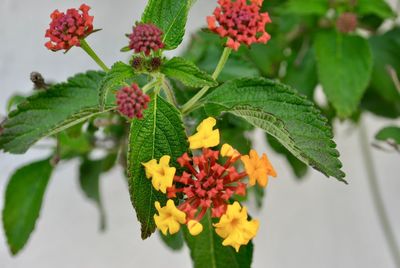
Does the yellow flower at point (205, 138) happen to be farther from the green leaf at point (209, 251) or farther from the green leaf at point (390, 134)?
the green leaf at point (390, 134)

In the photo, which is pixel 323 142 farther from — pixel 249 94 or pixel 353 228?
pixel 353 228

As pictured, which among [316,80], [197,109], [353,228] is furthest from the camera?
[353,228]

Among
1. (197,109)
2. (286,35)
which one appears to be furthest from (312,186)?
(197,109)

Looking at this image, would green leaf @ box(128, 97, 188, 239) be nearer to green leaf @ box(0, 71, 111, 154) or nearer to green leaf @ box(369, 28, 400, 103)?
green leaf @ box(0, 71, 111, 154)

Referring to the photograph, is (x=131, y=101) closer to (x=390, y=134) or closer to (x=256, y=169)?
(x=256, y=169)

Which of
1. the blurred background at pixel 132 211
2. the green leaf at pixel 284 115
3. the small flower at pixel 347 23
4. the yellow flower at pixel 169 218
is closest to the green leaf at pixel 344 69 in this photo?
the small flower at pixel 347 23

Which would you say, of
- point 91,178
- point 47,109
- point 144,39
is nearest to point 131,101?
point 144,39

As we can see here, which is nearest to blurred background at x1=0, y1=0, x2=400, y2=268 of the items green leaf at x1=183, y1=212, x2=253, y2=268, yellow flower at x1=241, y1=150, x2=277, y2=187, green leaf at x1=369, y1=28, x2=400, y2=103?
green leaf at x1=369, y1=28, x2=400, y2=103
